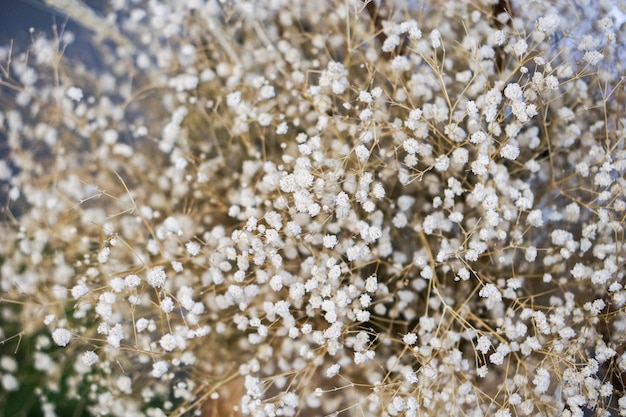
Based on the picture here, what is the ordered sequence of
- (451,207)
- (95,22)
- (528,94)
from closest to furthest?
(528,94) < (451,207) < (95,22)

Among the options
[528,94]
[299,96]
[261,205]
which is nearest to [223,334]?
[261,205]

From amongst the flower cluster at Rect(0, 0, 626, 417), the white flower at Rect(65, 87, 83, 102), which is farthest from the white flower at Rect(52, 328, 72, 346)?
the white flower at Rect(65, 87, 83, 102)

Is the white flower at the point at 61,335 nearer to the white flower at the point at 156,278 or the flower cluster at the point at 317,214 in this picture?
the flower cluster at the point at 317,214

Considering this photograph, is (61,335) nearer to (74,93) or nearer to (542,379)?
(74,93)

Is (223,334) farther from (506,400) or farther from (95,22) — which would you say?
(95,22)

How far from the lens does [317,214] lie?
67 cm

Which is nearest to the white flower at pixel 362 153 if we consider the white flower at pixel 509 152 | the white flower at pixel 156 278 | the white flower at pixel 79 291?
the white flower at pixel 509 152

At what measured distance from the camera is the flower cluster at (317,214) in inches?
26.6

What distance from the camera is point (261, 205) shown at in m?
0.76

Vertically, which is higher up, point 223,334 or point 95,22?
point 95,22

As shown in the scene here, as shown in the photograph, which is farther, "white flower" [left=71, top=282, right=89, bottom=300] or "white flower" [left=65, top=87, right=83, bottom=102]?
"white flower" [left=65, top=87, right=83, bottom=102]

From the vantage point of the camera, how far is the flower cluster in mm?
676

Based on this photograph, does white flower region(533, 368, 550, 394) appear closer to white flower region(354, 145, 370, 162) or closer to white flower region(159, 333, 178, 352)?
white flower region(354, 145, 370, 162)

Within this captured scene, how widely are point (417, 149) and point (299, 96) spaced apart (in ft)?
0.68
